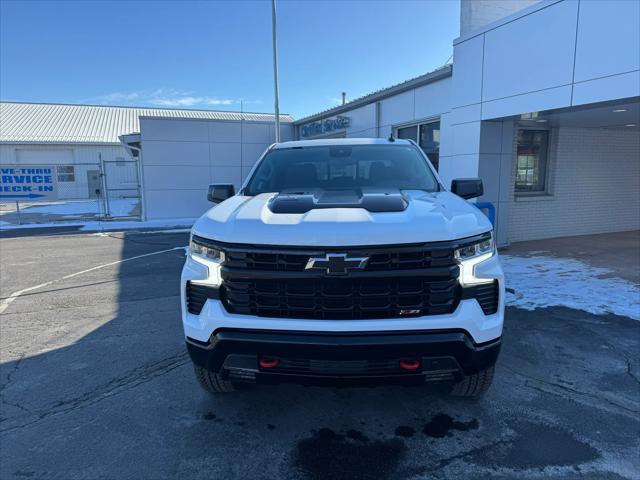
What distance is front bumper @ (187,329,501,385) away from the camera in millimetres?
2381

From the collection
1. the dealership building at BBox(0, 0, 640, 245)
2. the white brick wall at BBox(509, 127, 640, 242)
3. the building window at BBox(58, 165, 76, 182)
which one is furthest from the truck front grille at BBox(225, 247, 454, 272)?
the building window at BBox(58, 165, 76, 182)

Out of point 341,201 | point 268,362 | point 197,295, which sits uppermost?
point 341,201

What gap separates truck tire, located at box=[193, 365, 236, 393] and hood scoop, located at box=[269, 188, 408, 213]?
122 centimetres

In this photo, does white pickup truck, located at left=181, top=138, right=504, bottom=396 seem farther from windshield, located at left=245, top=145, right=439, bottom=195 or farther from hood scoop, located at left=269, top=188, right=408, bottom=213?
windshield, located at left=245, top=145, right=439, bottom=195

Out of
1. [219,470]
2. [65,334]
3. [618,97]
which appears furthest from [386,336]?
[618,97]

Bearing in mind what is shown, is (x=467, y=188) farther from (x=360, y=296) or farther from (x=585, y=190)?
(x=585, y=190)

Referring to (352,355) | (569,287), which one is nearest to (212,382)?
(352,355)

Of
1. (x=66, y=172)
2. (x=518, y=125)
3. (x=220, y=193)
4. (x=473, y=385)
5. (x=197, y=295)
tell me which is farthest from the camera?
(x=66, y=172)

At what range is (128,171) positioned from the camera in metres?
31.9

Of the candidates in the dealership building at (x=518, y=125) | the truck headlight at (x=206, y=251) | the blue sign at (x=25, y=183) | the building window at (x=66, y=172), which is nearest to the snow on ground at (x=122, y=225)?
the dealership building at (x=518, y=125)

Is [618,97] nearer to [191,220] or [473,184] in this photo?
[473,184]

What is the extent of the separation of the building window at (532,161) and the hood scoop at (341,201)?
7845mm

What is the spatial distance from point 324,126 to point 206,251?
14.5 m

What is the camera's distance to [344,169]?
4031mm
